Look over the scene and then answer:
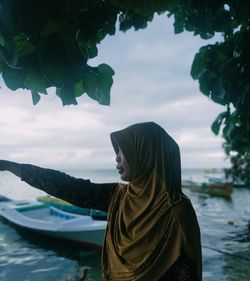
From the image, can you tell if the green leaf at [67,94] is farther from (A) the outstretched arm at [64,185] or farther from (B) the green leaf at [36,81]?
(A) the outstretched arm at [64,185]

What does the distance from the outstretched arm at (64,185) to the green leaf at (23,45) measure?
81 centimetres

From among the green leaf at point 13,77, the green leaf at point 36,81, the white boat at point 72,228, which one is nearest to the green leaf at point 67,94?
the green leaf at point 36,81

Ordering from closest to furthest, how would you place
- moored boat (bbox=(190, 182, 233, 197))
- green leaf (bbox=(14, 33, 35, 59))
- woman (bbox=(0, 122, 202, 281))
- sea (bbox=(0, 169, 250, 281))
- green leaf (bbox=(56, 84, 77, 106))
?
green leaf (bbox=(14, 33, 35, 59)), woman (bbox=(0, 122, 202, 281)), green leaf (bbox=(56, 84, 77, 106)), sea (bbox=(0, 169, 250, 281)), moored boat (bbox=(190, 182, 233, 197))

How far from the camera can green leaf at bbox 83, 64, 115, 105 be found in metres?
2.32

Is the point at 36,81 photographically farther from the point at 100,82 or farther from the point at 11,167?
the point at 11,167

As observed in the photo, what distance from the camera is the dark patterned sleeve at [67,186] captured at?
7.89 ft

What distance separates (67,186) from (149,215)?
61cm

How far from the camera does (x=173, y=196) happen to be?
7.12 ft

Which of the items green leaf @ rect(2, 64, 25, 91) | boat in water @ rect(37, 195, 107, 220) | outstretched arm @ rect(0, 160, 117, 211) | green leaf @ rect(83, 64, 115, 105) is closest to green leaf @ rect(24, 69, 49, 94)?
green leaf @ rect(2, 64, 25, 91)

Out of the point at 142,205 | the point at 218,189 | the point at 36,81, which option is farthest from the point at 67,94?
the point at 218,189

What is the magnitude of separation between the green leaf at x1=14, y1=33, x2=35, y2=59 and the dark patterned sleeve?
2.68 feet

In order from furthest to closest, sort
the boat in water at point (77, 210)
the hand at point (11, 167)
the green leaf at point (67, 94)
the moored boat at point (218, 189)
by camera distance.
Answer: the moored boat at point (218, 189) → the boat in water at point (77, 210) → the hand at point (11, 167) → the green leaf at point (67, 94)

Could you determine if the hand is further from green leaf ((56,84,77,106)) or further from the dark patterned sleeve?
green leaf ((56,84,77,106))

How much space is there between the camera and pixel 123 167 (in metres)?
2.40
